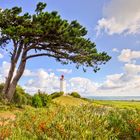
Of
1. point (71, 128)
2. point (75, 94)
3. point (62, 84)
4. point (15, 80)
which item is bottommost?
point (71, 128)

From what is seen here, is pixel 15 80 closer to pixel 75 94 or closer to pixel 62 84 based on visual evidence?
pixel 62 84

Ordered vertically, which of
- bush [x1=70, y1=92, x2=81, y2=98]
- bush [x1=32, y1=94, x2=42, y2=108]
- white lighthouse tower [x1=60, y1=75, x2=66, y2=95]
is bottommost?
bush [x1=32, y1=94, x2=42, y2=108]

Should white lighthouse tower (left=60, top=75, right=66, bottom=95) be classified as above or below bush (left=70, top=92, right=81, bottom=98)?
above

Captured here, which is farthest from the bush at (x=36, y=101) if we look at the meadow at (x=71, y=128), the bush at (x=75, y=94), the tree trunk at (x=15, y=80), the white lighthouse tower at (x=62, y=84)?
the meadow at (x=71, y=128)

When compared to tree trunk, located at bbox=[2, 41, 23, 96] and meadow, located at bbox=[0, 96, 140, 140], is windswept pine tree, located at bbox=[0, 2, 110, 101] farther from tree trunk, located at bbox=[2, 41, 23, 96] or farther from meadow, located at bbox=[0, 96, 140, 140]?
meadow, located at bbox=[0, 96, 140, 140]

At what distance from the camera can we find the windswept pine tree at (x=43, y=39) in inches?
1203

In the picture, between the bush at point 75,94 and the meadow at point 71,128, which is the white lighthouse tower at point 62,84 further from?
the meadow at point 71,128

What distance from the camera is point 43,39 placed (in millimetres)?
32375

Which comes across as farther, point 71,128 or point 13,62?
point 13,62

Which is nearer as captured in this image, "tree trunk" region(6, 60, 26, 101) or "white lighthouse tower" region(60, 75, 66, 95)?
"tree trunk" region(6, 60, 26, 101)

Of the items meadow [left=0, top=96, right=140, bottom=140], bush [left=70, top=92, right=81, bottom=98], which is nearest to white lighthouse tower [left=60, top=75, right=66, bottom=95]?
bush [left=70, top=92, right=81, bottom=98]

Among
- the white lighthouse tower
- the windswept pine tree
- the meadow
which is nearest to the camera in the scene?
the meadow

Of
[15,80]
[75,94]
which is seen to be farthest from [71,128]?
[75,94]

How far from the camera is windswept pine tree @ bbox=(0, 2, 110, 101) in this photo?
100 feet
